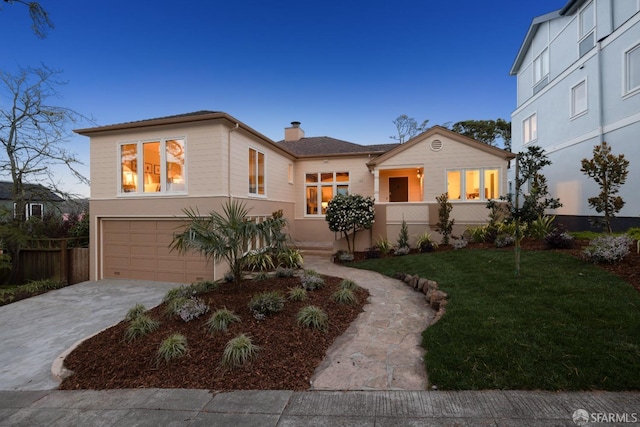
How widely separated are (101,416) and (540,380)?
422 cm

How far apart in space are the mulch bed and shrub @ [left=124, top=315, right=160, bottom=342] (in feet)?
0.34

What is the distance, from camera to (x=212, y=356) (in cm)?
364

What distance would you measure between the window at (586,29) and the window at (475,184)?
6462mm

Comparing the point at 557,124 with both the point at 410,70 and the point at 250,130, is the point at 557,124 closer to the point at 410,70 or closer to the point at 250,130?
the point at 410,70

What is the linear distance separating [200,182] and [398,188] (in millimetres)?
9972

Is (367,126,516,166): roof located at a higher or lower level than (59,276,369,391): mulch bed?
higher

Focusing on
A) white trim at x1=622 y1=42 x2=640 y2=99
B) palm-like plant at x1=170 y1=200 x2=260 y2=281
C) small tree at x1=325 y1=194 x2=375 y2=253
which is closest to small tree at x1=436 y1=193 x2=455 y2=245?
small tree at x1=325 y1=194 x2=375 y2=253

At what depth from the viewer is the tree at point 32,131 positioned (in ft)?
32.4

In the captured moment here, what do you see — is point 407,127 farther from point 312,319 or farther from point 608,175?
point 312,319

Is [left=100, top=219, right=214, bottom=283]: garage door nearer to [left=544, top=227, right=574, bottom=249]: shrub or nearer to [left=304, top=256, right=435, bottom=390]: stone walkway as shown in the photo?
[left=304, top=256, right=435, bottom=390]: stone walkway

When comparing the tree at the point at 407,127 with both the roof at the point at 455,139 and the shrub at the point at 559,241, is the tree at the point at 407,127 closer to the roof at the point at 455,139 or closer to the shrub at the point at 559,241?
the roof at the point at 455,139

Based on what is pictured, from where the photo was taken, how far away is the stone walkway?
302cm

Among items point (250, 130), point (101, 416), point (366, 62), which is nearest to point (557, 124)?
point (366, 62)

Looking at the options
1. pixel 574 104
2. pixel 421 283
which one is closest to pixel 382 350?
pixel 421 283
